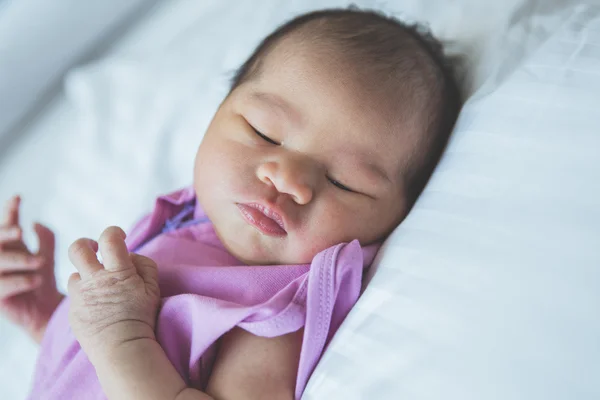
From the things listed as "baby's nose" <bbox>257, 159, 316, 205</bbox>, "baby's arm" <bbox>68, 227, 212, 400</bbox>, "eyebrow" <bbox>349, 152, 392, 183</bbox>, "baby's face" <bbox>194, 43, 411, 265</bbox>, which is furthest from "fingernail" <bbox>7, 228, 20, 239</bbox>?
"eyebrow" <bbox>349, 152, 392, 183</bbox>

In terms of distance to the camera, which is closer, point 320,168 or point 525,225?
point 525,225

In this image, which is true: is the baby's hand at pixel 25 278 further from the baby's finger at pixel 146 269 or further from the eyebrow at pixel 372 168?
the eyebrow at pixel 372 168

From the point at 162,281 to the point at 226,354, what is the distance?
0.18 meters

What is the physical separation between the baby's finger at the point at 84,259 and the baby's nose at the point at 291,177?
0.26 metres

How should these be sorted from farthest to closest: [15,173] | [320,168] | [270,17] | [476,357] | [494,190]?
[15,173] → [270,17] → [320,168] → [494,190] → [476,357]

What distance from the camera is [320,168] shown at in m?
0.80

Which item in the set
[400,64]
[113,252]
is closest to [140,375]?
[113,252]

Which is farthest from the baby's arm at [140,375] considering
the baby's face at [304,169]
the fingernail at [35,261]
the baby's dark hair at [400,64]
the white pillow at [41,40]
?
the white pillow at [41,40]

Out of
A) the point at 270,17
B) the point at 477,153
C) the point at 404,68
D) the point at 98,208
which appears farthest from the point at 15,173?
the point at 477,153

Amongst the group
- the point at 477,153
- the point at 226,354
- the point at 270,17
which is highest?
the point at 270,17

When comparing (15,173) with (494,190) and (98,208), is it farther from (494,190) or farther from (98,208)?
(494,190)

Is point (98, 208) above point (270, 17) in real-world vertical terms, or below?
below

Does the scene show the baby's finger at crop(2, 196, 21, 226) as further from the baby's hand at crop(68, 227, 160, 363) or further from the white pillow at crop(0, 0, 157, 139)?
the white pillow at crop(0, 0, 157, 139)

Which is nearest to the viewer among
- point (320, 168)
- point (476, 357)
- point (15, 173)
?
point (476, 357)
